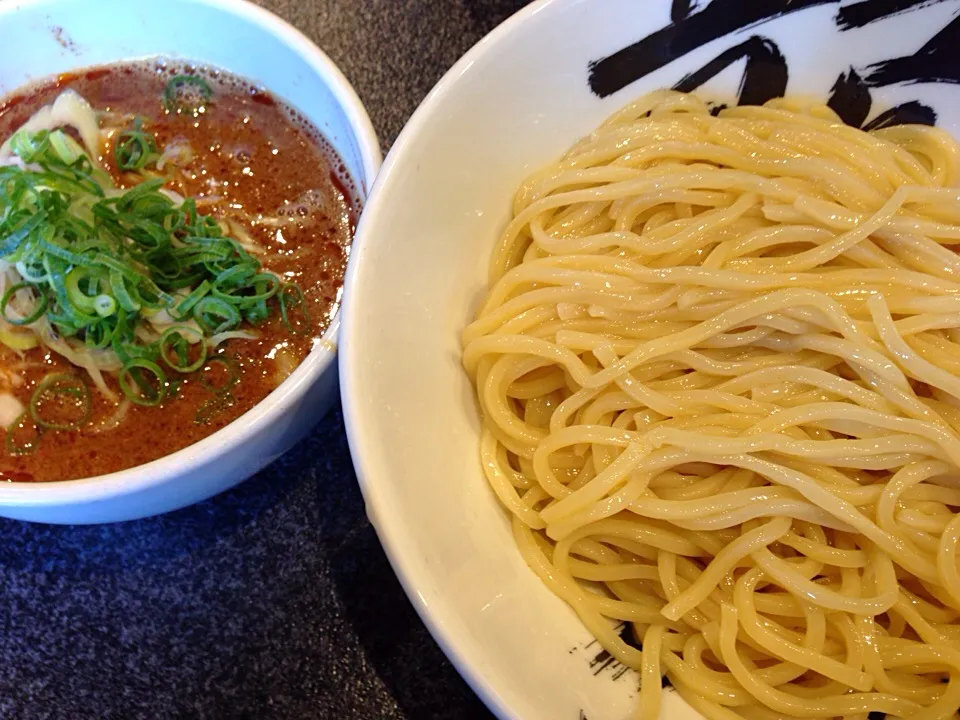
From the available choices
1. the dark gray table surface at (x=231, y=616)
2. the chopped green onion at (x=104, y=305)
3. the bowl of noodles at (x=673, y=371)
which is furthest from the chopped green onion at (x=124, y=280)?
the bowl of noodles at (x=673, y=371)

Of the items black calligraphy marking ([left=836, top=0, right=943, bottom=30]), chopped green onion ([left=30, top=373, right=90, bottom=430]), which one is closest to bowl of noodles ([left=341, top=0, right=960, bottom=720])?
black calligraphy marking ([left=836, top=0, right=943, bottom=30])

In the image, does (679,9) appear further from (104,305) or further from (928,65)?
(104,305)

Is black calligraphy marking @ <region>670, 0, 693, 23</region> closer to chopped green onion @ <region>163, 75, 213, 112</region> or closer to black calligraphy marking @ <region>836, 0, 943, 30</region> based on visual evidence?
black calligraphy marking @ <region>836, 0, 943, 30</region>

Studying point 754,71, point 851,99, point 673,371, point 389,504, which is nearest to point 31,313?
point 389,504

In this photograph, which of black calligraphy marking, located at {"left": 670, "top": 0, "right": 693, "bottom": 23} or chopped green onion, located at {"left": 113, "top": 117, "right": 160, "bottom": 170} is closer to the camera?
black calligraphy marking, located at {"left": 670, "top": 0, "right": 693, "bottom": 23}

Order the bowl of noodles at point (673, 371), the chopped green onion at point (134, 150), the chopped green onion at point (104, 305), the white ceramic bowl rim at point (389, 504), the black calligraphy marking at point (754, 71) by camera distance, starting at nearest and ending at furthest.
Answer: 1. the white ceramic bowl rim at point (389, 504)
2. the bowl of noodles at point (673, 371)
3. the chopped green onion at point (104, 305)
4. the black calligraphy marking at point (754, 71)
5. the chopped green onion at point (134, 150)

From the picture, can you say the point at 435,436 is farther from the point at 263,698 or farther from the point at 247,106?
the point at 247,106

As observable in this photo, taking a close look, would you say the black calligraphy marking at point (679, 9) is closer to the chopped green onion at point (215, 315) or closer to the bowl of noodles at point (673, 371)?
the bowl of noodles at point (673, 371)

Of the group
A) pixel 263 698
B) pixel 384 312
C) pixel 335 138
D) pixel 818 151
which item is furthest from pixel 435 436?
pixel 818 151
